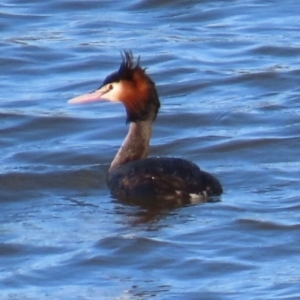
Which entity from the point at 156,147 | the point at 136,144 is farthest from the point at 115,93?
the point at 156,147

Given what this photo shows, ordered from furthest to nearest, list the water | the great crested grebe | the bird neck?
the bird neck → the great crested grebe → the water

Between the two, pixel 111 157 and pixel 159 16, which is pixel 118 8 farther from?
pixel 111 157

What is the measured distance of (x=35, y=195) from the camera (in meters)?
10.1

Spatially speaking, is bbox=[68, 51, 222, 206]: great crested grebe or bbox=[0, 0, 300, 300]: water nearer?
bbox=[0, 0, 300, 300]: water

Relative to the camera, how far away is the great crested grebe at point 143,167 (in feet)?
31.6

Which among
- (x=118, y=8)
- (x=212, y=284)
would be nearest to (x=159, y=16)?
(x=118, y=8)

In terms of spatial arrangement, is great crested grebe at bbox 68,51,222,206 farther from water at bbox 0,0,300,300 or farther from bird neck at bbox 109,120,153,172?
water at bbox 0,0,300,300

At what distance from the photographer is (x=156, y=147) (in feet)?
37.9

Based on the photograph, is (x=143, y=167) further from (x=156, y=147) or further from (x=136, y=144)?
(x=156, y=147)

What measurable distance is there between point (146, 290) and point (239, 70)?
7.15 m

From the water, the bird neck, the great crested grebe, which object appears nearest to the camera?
the water

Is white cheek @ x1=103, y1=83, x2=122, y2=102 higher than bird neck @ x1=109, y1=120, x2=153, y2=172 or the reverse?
higher

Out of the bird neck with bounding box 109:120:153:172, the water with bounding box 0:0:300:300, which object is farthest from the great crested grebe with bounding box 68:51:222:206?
the water with bounding box 0:0:300:300

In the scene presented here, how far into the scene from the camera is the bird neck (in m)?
10.5
